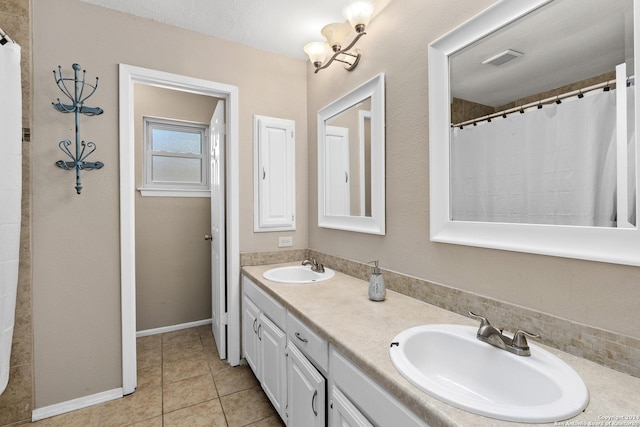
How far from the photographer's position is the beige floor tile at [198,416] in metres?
1.69

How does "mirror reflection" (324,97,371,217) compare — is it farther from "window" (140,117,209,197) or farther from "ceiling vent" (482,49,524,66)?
"window" (140,117,209,197)

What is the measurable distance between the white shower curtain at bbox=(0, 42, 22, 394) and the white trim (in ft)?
4.64

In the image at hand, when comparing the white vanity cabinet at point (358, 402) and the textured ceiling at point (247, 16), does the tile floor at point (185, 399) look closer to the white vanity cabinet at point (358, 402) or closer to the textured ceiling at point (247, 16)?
the white vanity cabinet at point (358, 402)

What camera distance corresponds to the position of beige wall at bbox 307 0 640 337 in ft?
2.84

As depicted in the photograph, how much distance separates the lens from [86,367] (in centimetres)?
185

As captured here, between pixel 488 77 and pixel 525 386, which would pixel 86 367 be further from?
pixel 488 77

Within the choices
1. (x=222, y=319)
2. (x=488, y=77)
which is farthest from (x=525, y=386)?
(x=222, y=319)

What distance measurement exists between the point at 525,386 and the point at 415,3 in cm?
163

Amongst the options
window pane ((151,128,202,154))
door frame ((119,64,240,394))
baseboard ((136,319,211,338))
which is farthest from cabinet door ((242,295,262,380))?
window pane ((151,128,202,154))

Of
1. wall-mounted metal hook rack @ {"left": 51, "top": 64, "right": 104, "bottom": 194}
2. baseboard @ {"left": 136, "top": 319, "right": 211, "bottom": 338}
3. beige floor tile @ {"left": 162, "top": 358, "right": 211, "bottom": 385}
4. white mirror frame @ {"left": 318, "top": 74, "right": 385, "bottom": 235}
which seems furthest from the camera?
baseboard @ {"left": 136, "top": 319, "right": 211, "bottom": 338}

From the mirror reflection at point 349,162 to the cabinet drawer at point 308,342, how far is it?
2.54ft

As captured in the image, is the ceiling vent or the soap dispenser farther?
the soap dispenser

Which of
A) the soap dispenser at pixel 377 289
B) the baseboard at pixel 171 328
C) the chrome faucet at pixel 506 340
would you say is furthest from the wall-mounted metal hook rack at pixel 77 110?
the chrome faucet at pixel 506 340

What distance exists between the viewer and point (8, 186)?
1.39m
